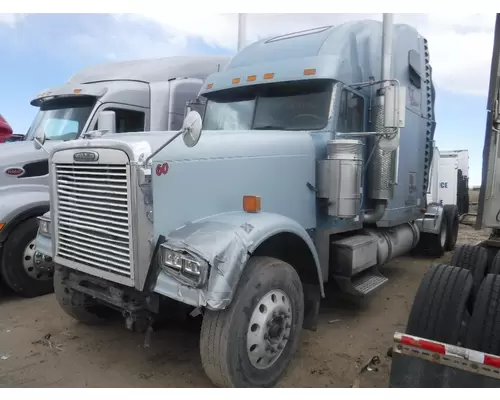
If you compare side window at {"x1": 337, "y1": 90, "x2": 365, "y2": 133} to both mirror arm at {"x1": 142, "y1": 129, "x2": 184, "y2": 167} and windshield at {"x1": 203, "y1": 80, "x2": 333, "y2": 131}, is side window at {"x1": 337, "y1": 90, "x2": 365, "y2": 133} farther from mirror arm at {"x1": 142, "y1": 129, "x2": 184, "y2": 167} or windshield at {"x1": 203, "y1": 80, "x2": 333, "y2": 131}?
mirror arm at {"x1": 142, "y1": 129, "x2": 184, "y2": 167}

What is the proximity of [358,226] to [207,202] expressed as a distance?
98.3 inches

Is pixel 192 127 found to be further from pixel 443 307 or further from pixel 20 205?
pixel 20 205

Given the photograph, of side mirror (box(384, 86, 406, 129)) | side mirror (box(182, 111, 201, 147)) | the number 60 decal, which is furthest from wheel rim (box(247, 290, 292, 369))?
side mirror (box(384, 86, 406, 129))

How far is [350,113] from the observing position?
4.79m

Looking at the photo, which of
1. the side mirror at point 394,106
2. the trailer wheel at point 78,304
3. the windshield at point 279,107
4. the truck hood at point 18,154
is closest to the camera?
the trailer wheel at point 78,304

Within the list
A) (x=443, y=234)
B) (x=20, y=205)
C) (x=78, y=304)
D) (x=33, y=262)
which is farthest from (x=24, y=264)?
(x=443, y=234)


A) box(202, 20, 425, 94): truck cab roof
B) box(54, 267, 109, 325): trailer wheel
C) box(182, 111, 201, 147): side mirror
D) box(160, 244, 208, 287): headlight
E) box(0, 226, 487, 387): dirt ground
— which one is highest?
box(202, 20, 425, 94): truck cab roof

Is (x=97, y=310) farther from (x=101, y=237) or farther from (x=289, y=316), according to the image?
(x=289, y=316)

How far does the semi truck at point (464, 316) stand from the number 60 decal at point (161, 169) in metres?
1.91

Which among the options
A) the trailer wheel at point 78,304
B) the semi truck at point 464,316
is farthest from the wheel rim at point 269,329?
the trailer wheel at point 78,304

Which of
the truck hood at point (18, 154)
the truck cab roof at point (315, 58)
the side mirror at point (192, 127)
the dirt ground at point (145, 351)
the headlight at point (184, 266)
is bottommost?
the dirt ground at point (145, 351)

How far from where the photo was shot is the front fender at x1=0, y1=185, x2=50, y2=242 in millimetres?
5254

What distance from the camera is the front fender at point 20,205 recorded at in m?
5.25

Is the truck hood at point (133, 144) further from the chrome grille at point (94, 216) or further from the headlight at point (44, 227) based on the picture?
the headlight at point (44, 227)
